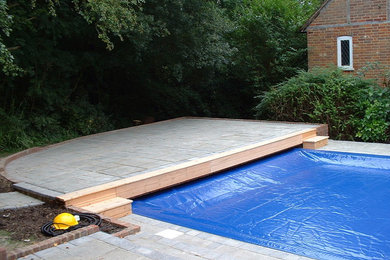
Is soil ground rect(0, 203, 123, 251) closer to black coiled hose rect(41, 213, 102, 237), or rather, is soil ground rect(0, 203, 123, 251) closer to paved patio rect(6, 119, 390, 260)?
black coiled hose rect(41, 213, 102, 237)

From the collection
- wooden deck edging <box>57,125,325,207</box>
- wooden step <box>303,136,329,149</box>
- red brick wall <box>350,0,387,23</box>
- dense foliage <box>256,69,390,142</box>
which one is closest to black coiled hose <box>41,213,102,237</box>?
wooden deck edging <box>57,125,325,207</box>

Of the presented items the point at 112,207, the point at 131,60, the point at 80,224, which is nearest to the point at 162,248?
the point at 80,224

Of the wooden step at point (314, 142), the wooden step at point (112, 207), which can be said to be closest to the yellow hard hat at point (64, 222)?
the wooden step at point (112, 207)

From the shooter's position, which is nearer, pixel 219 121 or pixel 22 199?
pixel 22 199

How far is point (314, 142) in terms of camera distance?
27.0 ft

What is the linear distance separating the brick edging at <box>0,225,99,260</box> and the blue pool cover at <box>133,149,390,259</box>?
109 cm

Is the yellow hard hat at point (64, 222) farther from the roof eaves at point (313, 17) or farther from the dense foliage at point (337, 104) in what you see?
the roof eaves at point (313, 17)

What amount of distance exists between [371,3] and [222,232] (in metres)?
9.47

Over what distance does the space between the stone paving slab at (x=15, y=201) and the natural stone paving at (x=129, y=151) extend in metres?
0.19

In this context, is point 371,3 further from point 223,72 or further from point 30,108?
point 30,108

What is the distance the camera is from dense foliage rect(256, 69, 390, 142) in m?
9.11

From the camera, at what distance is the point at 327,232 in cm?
422

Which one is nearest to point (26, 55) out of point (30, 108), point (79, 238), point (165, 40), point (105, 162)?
point (30, 108)

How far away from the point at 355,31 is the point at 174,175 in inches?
323
